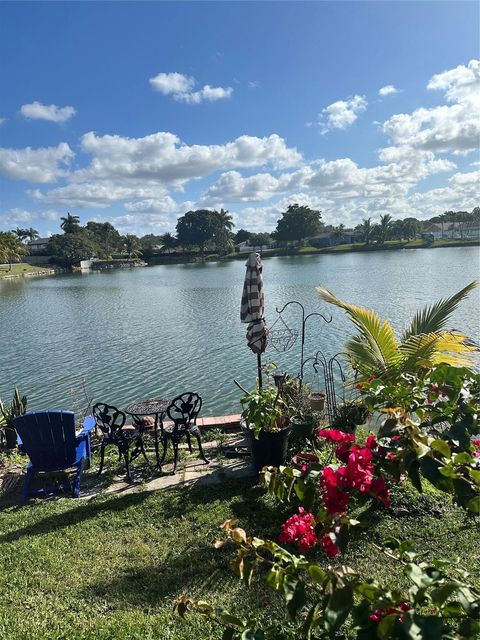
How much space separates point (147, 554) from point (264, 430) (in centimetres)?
170

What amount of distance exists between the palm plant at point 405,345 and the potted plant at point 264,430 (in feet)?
3.80

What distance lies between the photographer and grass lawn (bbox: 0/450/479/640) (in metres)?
2.72

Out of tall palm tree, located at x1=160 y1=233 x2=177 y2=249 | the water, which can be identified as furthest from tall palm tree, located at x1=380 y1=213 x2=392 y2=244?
the water

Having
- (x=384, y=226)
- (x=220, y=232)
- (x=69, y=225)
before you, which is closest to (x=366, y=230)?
(x=384, y=226)

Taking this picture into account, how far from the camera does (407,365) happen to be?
182 inches

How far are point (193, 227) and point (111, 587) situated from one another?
108 m

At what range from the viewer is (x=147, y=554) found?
3477 millimetres

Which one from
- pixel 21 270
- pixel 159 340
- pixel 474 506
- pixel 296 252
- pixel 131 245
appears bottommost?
pixel 159 340

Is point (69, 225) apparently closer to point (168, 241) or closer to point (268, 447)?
point (168, 241)

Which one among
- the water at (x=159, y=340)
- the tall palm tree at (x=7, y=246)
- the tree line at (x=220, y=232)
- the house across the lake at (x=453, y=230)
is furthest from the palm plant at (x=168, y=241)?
the water at (x=159, y=340)

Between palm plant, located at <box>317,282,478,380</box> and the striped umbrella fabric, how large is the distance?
83cm

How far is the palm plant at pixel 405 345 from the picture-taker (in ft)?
15.2

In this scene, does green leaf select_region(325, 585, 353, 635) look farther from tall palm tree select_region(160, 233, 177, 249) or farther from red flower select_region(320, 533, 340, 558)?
tall palm tree select_region(160, 233, 177, 249)

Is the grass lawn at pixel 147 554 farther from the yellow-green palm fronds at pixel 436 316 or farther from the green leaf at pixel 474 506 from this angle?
the yellow-green palm fronds at pixel 436 316
